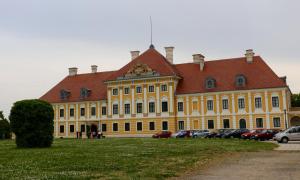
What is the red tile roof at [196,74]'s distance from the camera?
57750mm

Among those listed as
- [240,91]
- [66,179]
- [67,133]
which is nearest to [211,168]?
[66,179]

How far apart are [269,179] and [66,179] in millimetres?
5901

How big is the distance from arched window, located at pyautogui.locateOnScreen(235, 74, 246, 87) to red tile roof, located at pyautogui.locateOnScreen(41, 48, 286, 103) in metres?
0.52

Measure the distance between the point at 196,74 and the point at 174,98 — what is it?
209 inches

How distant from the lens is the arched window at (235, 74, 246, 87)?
191 feet

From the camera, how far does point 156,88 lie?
6256 centimetres

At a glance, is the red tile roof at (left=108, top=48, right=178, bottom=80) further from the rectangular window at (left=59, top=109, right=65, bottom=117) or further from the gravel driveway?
the gravel driveway

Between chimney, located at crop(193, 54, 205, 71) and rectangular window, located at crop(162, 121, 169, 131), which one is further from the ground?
chimney, located at crop(193, 54, 205, 71)

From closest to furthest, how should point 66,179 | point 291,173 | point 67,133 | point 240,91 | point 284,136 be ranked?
point 66,179
point 291,173
point 284,136
point 240,91
point 67,133

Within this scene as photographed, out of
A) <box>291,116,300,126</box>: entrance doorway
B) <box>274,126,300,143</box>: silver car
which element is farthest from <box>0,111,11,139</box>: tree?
<box>274,126,300,143</box>: silver car

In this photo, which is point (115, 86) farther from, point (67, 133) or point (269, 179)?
point (269, 179)

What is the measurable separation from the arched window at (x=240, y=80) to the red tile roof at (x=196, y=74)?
52 cm

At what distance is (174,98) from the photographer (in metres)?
61.7

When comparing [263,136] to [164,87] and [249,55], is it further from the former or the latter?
[164,87]
